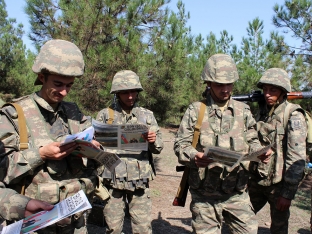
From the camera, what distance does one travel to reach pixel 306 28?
761cm

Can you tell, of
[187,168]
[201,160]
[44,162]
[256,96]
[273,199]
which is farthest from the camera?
[256,96]

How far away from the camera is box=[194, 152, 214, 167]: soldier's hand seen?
2548 millimetres

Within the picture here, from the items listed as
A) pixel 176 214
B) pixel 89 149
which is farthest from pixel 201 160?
pixel 176 214

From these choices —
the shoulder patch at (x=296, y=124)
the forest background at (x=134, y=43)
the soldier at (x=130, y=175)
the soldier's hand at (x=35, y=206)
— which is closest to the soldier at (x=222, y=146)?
the shoulder patch at (x=296, y=124)

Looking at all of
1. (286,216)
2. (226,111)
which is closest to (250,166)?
(226,111)

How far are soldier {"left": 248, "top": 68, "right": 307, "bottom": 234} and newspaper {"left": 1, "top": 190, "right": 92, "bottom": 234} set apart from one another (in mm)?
1739

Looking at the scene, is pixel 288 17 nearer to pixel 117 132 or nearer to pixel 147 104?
pixel 147 104

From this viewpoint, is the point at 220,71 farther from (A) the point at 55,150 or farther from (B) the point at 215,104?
(A) the point at 55,150

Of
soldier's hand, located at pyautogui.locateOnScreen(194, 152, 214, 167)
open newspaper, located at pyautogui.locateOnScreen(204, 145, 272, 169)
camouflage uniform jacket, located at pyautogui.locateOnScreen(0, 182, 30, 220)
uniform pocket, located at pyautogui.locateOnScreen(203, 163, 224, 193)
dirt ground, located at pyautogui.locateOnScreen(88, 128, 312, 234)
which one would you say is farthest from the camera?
dirt ground, located at pyautogui.locateOnScreen(88, 128, 312, 234)

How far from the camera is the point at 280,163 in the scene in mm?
3117

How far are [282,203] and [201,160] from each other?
1.01 m

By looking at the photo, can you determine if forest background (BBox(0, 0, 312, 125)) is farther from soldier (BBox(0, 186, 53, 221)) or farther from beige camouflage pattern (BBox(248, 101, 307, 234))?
soldier (BBox(0, 186, 53, 221))

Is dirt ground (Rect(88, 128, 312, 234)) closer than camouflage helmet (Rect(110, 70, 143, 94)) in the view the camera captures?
No

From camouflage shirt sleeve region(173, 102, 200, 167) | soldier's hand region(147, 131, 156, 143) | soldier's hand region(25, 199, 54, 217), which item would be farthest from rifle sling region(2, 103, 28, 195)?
soldier's hand region(147, 131, 156, 143)
